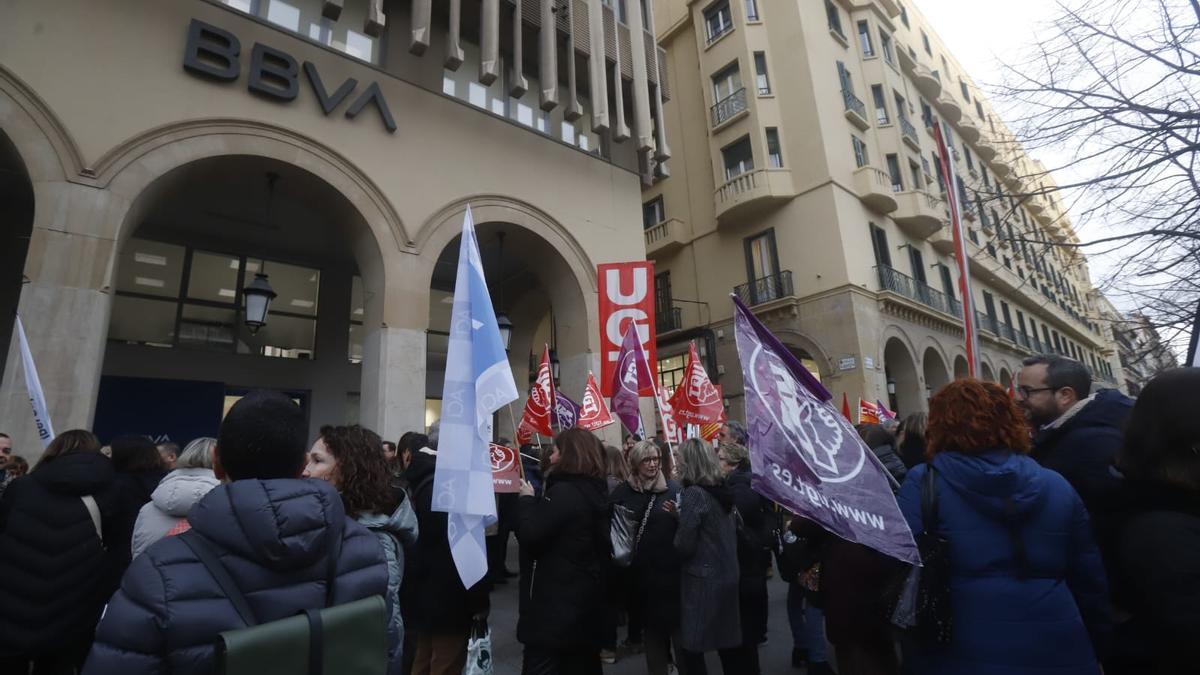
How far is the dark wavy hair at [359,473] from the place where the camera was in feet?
9.27

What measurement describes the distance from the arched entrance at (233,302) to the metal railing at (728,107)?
1495cm

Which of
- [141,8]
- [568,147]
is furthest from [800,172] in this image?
[141,8]

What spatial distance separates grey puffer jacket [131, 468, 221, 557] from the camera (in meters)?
2.92

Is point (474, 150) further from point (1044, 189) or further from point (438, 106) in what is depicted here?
point (1044, 189)

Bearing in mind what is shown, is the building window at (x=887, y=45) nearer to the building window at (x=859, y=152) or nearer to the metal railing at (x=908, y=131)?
the metal railing at (x=908, y=131)

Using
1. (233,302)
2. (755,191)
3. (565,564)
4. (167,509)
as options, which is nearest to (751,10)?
(755,191)

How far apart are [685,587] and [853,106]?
72.0 ft

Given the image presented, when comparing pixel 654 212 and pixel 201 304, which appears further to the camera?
pixel 654 212

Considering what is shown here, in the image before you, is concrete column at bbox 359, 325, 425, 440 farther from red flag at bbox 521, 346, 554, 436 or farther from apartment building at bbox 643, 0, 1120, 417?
apartment building at bbox 643, 0, 1120, 417

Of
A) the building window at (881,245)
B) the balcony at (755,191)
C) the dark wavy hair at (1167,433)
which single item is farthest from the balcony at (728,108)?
the dark wavy hair at (1167,433)

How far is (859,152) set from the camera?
20.7 m

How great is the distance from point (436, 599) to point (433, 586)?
0.09m

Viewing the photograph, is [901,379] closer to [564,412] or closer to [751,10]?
[751,10]

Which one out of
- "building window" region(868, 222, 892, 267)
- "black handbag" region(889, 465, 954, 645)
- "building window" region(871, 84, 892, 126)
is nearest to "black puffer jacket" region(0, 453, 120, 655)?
"black handbag" region(889, 465, 954, 645)
